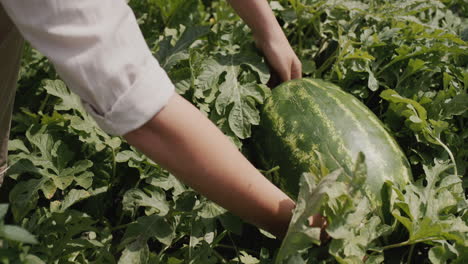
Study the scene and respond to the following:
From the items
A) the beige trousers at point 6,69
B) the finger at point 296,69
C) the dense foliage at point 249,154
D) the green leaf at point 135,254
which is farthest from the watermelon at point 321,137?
the beige trousers at point 6,69

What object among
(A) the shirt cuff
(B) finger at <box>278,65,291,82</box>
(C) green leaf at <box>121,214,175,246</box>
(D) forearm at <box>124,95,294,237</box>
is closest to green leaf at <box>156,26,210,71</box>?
(B) finger at <box>278,65,291,82</box>

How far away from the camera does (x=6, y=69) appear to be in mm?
2193

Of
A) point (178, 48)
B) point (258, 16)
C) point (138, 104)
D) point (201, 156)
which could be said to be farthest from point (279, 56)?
point (138, 104)

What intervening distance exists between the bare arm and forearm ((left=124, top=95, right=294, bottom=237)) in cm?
104

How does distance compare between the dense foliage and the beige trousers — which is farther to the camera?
the beige trousers

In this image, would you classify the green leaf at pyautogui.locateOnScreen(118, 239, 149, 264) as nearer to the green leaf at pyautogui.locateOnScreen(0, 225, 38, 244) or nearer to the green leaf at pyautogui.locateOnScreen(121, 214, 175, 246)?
the green leaf at pyautogui.locateOnScreen(121, 214, 175, 246)

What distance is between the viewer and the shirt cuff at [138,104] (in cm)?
132

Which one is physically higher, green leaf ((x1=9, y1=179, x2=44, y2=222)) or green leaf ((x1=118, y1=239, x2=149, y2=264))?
green leaf ((x1=9, y1=179, x2=44, y2=222))

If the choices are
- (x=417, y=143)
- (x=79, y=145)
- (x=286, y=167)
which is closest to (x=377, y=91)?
(x=417, y=143)

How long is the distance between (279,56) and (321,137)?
531 millimetres

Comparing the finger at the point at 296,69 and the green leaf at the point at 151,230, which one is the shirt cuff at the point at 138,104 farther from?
the finger at the point at 296,69

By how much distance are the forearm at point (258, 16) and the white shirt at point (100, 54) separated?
1156mm

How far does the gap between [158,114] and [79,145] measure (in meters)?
1.15

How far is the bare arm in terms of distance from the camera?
8.06ft
